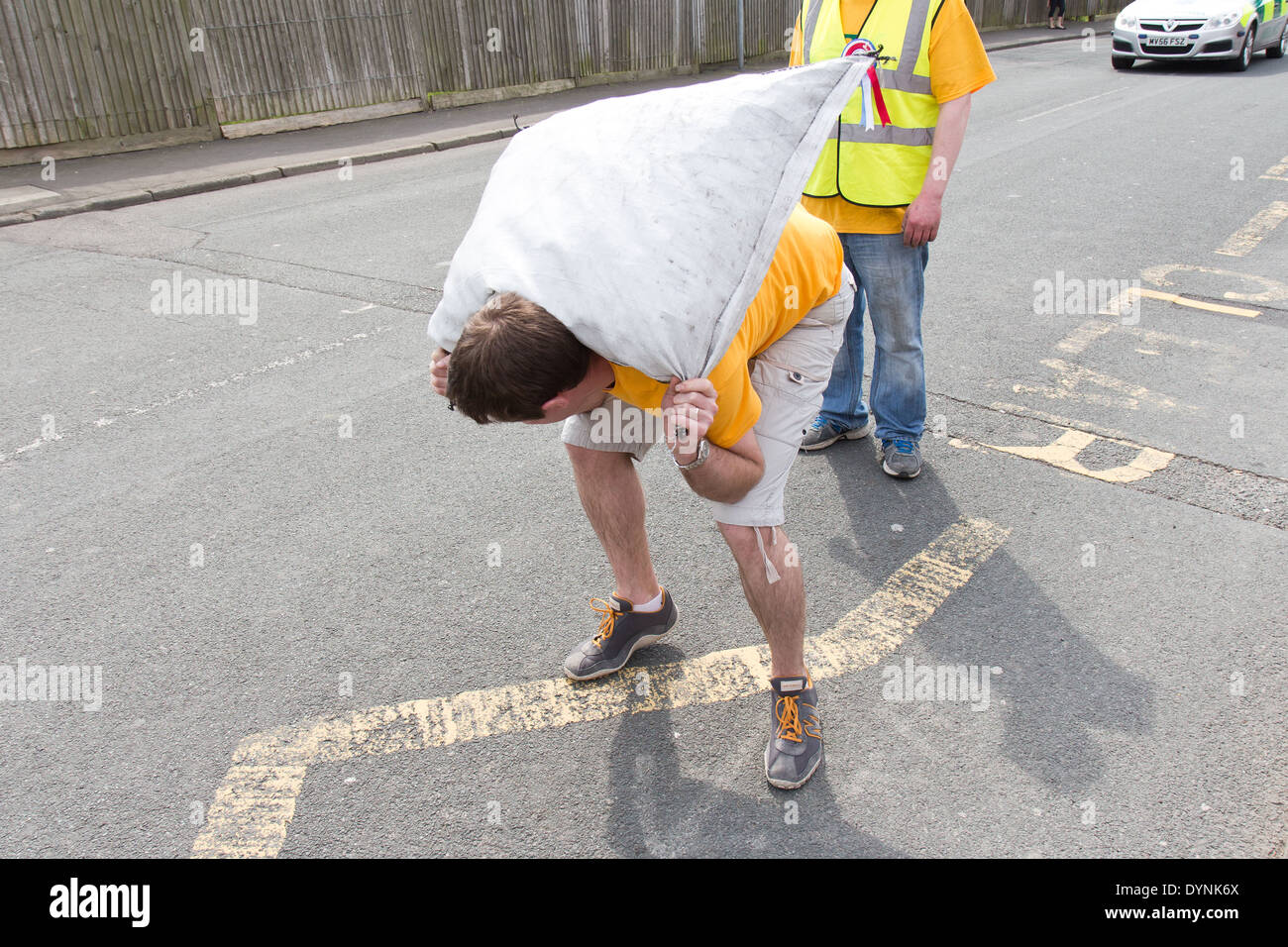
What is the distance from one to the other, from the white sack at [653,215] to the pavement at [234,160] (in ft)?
29.1

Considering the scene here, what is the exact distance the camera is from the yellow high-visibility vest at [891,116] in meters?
3.61

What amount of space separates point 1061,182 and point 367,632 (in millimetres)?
8147

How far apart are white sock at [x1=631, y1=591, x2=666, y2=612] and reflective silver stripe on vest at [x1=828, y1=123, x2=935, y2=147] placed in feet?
6.44

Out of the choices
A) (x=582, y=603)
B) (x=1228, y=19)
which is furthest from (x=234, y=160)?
(x=1228, y=19)

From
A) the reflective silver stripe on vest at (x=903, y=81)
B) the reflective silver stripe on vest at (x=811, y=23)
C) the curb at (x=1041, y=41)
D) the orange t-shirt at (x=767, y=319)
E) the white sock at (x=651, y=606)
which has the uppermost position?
the reflective silver stripe on vest at (x=811, y=23)

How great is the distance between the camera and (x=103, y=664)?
3.06m

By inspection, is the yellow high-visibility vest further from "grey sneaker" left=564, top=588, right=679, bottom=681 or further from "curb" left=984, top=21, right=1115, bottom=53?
"curb" left=984, top=21, right=1115, bottom=53

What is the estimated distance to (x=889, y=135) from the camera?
12.3ft

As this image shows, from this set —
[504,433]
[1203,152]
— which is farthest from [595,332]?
[1203,152]

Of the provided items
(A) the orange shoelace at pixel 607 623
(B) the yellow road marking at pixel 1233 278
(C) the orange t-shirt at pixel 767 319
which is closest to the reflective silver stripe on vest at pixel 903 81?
(C) the orange t-shirt at pixel 767 319

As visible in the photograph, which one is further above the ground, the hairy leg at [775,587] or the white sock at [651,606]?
the hairy leg at [775,587]

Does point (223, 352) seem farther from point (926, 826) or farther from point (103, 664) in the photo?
point (926, 826)

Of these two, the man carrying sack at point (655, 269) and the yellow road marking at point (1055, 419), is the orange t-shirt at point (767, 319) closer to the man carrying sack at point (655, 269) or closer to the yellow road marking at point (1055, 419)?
the man carrying sack at point (655, 269)

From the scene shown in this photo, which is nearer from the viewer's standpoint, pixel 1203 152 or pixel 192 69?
pixel 1203 152
